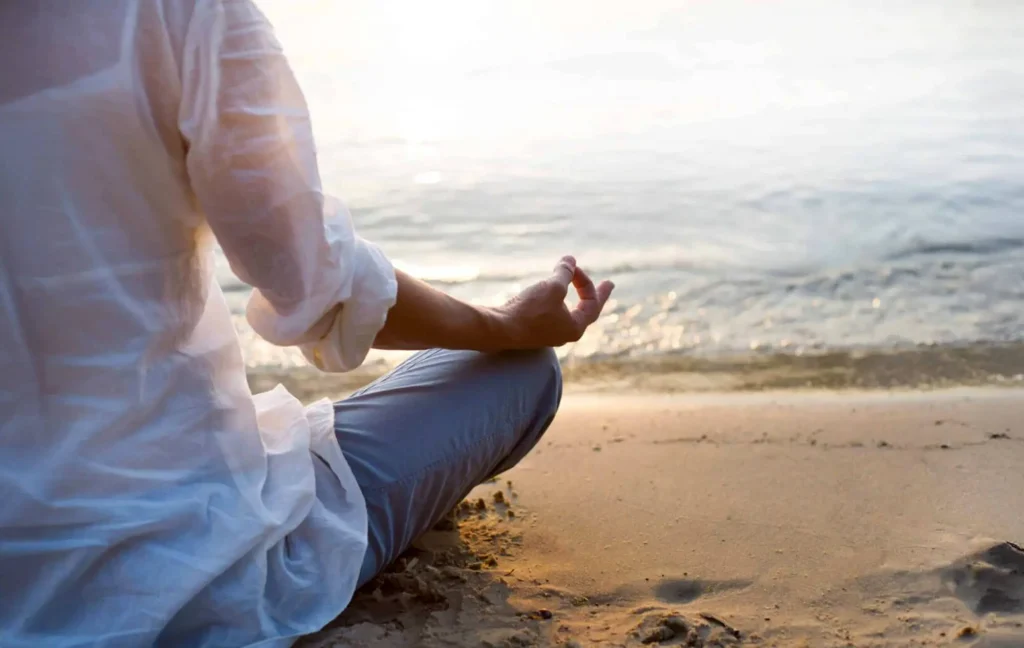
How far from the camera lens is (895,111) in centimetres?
770

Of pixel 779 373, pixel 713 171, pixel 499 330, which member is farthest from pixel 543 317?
pixel 713 171

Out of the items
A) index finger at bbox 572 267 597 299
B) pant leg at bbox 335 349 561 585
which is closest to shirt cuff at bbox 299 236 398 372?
pant leg at bbox 335 349 561 585

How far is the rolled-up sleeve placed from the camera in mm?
1117

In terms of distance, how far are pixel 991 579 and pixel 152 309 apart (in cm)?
135

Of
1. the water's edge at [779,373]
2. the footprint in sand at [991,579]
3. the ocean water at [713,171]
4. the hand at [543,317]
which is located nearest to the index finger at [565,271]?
the hand at [543,317]

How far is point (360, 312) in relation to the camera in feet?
4.49

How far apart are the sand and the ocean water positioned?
85 cm

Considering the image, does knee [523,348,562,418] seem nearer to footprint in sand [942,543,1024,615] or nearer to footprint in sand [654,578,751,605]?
footprint in sand [654,578,751,605]

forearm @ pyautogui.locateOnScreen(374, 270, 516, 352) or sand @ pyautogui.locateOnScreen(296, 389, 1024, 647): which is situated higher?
forearm @ pyautogui.locateOnScreen(374, 270, 516, 352)

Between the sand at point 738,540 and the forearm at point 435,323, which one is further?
the sand at point 738,540

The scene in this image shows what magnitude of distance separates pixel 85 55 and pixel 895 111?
7.46 m

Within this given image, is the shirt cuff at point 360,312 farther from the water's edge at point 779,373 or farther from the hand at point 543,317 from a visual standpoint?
the water's edge at point 779,373

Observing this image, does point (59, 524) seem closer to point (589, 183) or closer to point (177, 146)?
point (177, 146)

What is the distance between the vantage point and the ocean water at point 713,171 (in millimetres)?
3771
